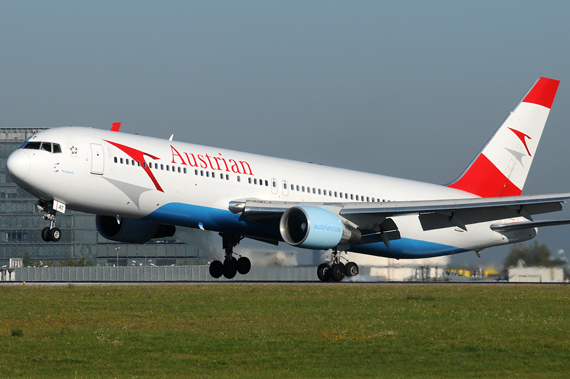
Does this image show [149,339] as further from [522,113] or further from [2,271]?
[2,271]

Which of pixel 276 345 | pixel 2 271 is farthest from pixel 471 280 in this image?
pixel 2 271

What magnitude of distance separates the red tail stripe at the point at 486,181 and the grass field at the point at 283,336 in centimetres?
1602

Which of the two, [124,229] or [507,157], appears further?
[507,157]

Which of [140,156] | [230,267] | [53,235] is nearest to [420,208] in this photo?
[230,267]

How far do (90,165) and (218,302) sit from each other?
839cm

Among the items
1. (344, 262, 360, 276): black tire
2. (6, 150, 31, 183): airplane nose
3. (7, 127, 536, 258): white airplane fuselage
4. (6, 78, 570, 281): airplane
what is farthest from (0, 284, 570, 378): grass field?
(344, 262, 360, 276): black tire

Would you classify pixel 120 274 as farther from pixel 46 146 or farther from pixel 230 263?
pixel 46 146

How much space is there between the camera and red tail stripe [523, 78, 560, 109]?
40.5 meters

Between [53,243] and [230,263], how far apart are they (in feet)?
270

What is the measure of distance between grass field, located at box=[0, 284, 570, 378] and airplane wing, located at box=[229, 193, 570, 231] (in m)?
6.70

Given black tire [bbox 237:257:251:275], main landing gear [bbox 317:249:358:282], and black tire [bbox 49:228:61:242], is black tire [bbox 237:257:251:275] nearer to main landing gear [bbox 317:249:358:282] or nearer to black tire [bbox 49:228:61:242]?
main landing gear [bbox 317:249:358:282]

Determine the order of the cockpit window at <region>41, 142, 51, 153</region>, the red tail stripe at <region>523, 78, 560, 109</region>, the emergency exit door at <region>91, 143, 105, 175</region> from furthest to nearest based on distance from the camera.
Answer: the red tail stripe at <region>523, 78, 560, 109</region>, the emergency exit door at <region>91, 143, 105, 175</region>, the cockpit window at <region>41, 142, 51, 153</region>

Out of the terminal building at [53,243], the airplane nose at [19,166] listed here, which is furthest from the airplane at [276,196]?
the terminal building at [53,243]

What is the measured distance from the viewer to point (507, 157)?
40125 mm
